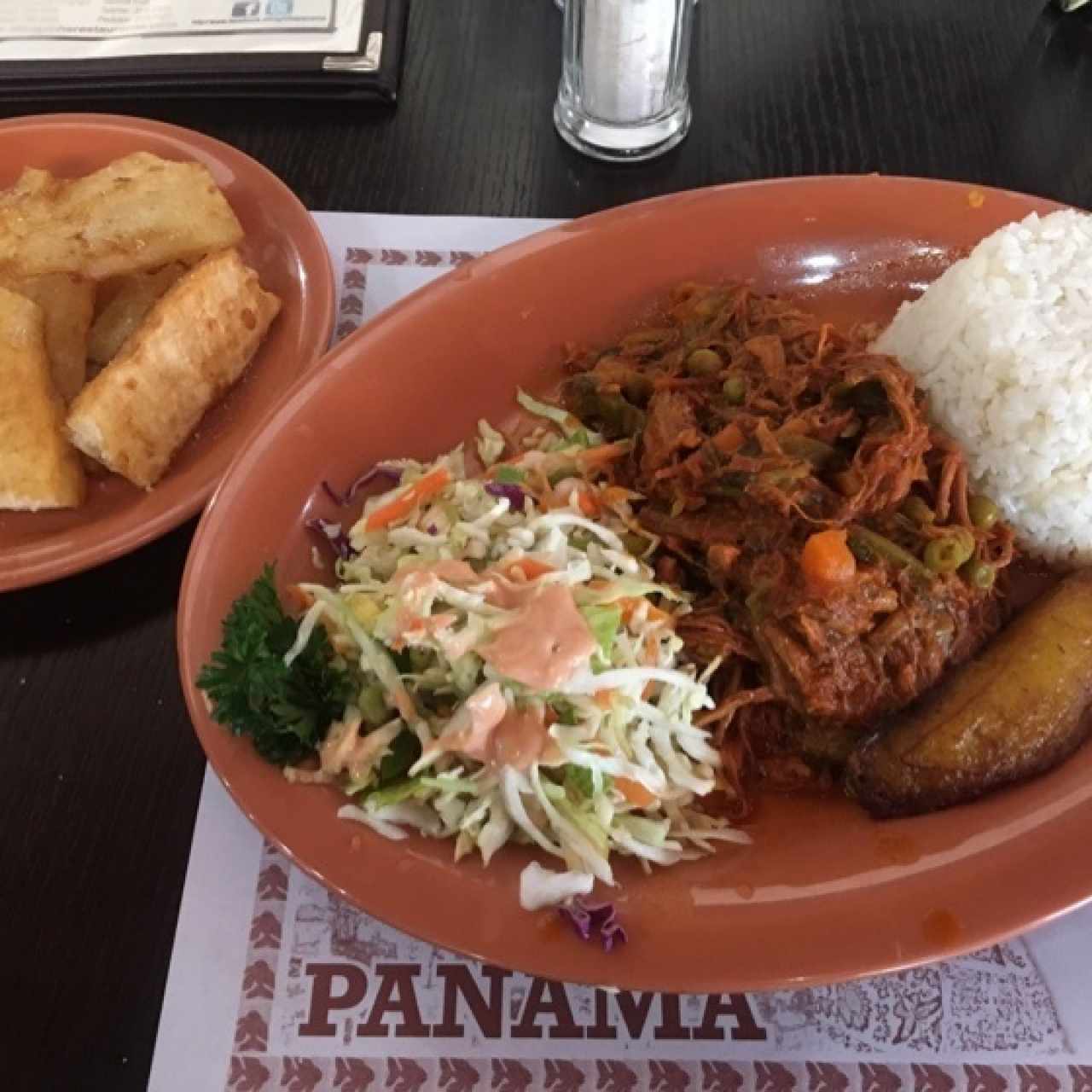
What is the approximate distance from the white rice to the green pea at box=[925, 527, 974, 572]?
0.22 meters

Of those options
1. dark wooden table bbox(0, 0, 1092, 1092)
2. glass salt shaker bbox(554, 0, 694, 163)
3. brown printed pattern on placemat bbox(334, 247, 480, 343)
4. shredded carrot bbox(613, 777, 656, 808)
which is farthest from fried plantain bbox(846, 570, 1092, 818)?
glass salt shaker bbox(554, 0, 694, 163)

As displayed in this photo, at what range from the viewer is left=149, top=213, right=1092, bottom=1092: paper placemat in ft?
3.93

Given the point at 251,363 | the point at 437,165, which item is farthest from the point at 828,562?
the point at 437,165

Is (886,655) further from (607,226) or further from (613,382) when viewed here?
(607,226)

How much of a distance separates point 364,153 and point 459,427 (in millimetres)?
813

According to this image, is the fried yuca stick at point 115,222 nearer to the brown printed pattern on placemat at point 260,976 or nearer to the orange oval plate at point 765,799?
the orange oval plate at point 765,799

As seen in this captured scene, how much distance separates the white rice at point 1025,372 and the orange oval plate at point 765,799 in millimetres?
199

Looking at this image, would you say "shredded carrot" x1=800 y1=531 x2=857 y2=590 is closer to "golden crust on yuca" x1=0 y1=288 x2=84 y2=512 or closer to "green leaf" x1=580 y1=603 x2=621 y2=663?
"green leaf" x1=580 y1=603 x2=621 y2=663

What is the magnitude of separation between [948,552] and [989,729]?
0.25 meters

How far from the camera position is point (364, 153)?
2.12 m

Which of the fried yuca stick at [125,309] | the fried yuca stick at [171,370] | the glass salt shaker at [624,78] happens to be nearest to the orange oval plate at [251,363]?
the fried yuca stick at [171,370]

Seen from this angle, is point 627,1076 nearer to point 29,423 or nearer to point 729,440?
point 729,440

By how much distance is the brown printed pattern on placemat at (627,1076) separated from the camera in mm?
1188

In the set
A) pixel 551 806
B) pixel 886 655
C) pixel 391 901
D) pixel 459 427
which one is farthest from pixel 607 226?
pixel 391 901
